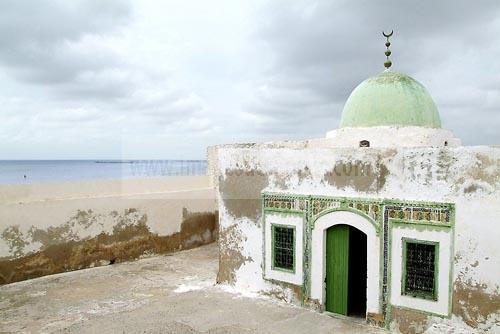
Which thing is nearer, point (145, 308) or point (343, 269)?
point (343, 269)

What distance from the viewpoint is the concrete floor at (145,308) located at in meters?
8.10

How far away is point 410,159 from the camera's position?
7711 mm

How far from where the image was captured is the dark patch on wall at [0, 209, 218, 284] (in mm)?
11273

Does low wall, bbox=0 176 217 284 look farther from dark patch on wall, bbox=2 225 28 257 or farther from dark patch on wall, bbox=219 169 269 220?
dark patch on wall, bbox=219 169 269 220

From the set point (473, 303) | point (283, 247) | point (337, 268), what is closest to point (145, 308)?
point (283, 247)

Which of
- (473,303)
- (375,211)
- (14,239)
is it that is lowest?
(473,303)

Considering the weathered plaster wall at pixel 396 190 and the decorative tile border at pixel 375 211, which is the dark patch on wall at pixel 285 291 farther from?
the decorative tile border at pixel 375 211

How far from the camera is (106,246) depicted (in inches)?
509

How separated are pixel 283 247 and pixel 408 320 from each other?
119 inches

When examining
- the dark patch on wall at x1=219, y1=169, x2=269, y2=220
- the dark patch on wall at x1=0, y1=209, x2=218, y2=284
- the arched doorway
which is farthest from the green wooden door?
the dark patch on wall at x1=0, y1=209, x2=218, y2=284

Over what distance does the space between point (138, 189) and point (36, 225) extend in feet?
12.6

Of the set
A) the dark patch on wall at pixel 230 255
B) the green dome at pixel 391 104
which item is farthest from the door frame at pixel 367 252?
the green dome at pixel 391 104

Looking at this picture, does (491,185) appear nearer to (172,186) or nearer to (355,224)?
(355,224)

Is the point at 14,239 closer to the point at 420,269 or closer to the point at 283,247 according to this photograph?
the point at 283,247
